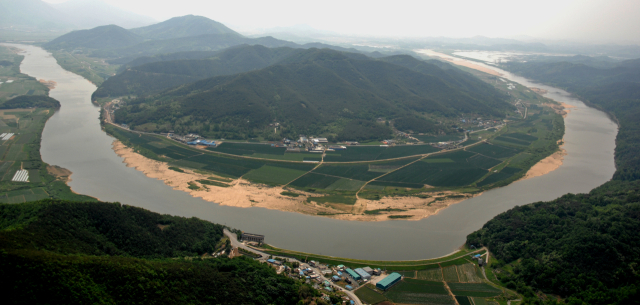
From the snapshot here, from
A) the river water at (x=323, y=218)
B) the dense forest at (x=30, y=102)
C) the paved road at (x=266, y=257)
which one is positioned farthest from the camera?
the dense forest at (x=30, y=102)

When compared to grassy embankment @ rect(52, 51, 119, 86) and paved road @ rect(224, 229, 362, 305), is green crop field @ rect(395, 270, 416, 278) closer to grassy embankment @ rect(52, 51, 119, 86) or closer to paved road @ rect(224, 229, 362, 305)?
paved road @ rect(224, 229, 362, 305)

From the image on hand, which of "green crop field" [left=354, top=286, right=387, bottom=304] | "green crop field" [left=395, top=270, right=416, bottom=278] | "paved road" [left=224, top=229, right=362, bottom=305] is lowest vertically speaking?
"green crop field" [left=395, top=270, right=416, bottom=278]

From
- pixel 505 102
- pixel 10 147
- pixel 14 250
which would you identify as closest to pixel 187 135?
pixel 10 147

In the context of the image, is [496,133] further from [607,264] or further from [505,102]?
[607,264]

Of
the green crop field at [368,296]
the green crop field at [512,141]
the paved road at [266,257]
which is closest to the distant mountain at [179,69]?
the green crop field at [512,141]

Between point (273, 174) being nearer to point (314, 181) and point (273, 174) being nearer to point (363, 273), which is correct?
point (314, 181)

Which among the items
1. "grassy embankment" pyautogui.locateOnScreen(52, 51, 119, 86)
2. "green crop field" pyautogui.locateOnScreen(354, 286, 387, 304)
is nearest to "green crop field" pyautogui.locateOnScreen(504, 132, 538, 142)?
"green crop field" pyautogui.locateOnScreen(354, 286, 387, 304)

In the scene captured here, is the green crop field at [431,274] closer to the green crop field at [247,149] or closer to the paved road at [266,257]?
the paved road at [266,257]
